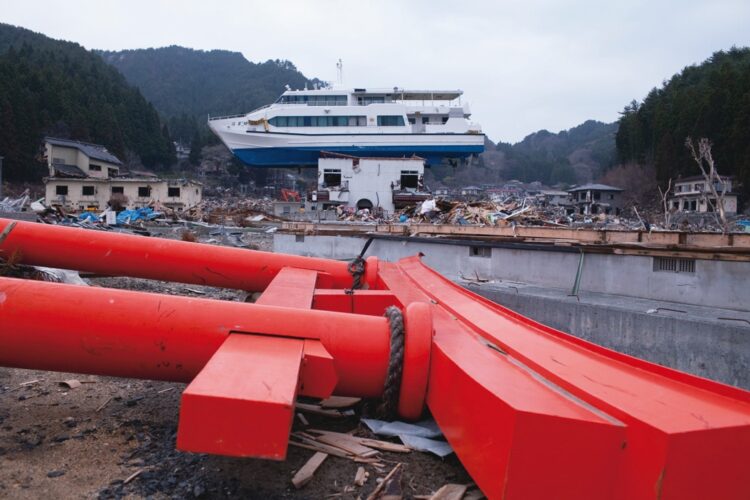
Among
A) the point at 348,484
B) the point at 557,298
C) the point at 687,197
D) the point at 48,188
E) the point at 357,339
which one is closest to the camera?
the point at 348,484

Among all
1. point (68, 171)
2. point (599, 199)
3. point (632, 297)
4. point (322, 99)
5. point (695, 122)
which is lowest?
point (632, 297)

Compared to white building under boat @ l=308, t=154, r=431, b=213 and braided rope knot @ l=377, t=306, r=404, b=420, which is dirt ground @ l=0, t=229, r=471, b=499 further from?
white building under boat @ l=308, t=154, r=431, b=213

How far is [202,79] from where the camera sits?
13025 centimetres

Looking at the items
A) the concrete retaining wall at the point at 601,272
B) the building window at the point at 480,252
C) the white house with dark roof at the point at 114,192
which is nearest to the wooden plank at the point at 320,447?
the concrete retaining wall at the point at 601,272

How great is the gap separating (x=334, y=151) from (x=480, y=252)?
35780 mm

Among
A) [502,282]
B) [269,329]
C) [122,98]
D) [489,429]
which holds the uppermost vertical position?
[122,98]

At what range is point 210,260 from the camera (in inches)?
168

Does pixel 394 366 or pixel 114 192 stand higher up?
pixel 114 192

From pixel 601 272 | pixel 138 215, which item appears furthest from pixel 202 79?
pixel 601 272

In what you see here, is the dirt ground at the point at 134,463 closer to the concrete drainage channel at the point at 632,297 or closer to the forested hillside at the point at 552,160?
the concrete drainage channel at the point at 632,297

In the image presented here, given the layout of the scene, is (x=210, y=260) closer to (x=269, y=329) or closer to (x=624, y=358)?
(x=269, y=329)

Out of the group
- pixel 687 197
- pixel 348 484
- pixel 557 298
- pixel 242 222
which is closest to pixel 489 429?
pixel 348 484

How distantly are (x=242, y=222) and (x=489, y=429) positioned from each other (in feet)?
88.3

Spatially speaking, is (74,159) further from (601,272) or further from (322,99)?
(601,272)
